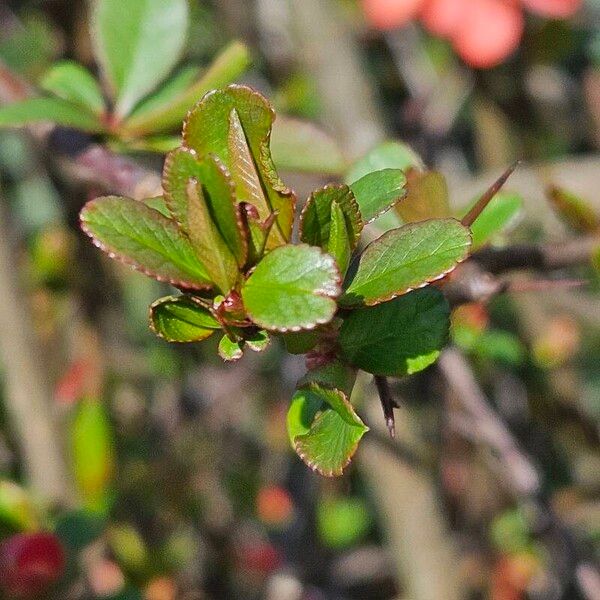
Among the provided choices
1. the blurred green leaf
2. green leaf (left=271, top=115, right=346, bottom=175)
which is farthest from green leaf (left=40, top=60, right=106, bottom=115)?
the blurred green leaf

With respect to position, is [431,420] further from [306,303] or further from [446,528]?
[306,303]

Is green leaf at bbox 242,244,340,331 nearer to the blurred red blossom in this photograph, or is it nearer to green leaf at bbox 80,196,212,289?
green leaf at bbox 80,196,212,289

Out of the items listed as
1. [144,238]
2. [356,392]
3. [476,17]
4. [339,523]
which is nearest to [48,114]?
[144,238]

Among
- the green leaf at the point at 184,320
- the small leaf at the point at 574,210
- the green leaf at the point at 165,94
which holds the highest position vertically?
the green leaf at the point at 184,320

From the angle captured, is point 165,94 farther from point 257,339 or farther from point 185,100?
point 257,339

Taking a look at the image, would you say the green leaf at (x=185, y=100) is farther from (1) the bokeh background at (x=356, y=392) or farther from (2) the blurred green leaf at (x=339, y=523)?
(2) the blurred green leaf at (x=339, y=523)

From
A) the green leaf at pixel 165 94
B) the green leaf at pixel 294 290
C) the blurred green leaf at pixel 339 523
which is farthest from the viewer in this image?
the blurred green leaf at pixel 339 523

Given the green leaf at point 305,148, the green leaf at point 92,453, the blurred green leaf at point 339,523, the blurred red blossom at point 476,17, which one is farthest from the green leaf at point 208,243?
the blurred red blossom at point 476,17

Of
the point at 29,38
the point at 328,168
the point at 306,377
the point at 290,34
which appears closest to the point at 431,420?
the point at 290,34
